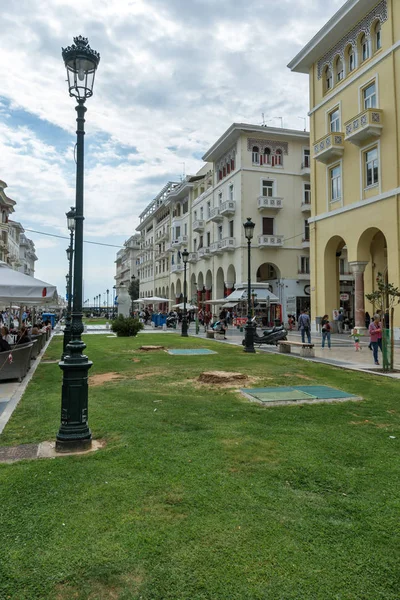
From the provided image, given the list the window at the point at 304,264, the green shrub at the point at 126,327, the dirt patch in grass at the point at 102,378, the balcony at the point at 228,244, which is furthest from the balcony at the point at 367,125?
the window at the point at 304,264

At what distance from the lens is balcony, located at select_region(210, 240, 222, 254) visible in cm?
4177

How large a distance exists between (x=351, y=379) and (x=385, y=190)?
574 inches

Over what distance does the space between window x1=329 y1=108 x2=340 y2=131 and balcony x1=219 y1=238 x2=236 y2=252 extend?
15.1 meters

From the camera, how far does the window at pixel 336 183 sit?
25.5 meters

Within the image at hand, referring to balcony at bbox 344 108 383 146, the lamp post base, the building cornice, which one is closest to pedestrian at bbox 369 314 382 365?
the lamp post base

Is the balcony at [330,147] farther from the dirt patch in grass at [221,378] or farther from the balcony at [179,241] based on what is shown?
the balcony at [179,241]

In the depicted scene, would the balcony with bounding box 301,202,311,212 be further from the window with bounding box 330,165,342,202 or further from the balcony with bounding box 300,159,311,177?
the window with bounding box 330,165,342,202

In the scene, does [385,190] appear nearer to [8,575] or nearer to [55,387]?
[55,387]

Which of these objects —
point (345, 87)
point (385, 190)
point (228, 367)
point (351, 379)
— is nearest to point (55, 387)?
point (228, 367)

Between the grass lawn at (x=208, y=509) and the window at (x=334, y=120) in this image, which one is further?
the window at (x=334, y=120)

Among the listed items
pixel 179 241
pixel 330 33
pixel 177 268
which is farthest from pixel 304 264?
pixel 177 268

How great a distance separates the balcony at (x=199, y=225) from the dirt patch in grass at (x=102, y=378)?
3823 centimetres

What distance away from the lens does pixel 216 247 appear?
42438 mm

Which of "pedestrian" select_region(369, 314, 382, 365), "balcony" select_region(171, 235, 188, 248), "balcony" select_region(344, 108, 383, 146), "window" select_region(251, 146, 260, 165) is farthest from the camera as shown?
"balcony" select_region(171, 235, 188, 248)
